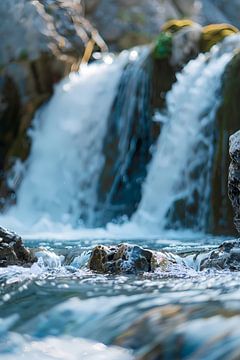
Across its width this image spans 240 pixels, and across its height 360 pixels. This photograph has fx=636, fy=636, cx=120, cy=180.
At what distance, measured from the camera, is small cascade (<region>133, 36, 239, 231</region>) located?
8.84 m

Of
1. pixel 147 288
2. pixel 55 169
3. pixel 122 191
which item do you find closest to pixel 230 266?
pixel 147 288

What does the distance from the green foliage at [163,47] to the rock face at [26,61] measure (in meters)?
2.73

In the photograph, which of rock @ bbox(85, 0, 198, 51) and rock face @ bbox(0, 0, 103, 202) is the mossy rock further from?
rock @ bbox(85, 0, 198, 51)

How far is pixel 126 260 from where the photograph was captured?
466cm

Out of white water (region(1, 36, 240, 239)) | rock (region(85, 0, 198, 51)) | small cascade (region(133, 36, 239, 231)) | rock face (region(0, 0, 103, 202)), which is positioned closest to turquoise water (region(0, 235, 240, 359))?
white water (region(1, 36, 240, 239))

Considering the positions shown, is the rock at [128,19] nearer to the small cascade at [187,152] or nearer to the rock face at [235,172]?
the small cascade at [187,152]

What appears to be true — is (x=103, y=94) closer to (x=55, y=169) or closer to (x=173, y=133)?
(x=55, y=169)

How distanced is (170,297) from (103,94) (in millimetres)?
8991

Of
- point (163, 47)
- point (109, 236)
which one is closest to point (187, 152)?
point (109, 236)

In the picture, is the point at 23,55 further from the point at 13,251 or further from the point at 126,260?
the point at 126,260

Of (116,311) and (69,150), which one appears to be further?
(69,150)

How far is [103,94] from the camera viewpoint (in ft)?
39.3

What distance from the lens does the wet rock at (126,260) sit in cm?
464

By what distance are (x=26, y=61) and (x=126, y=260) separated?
9.12 meters
